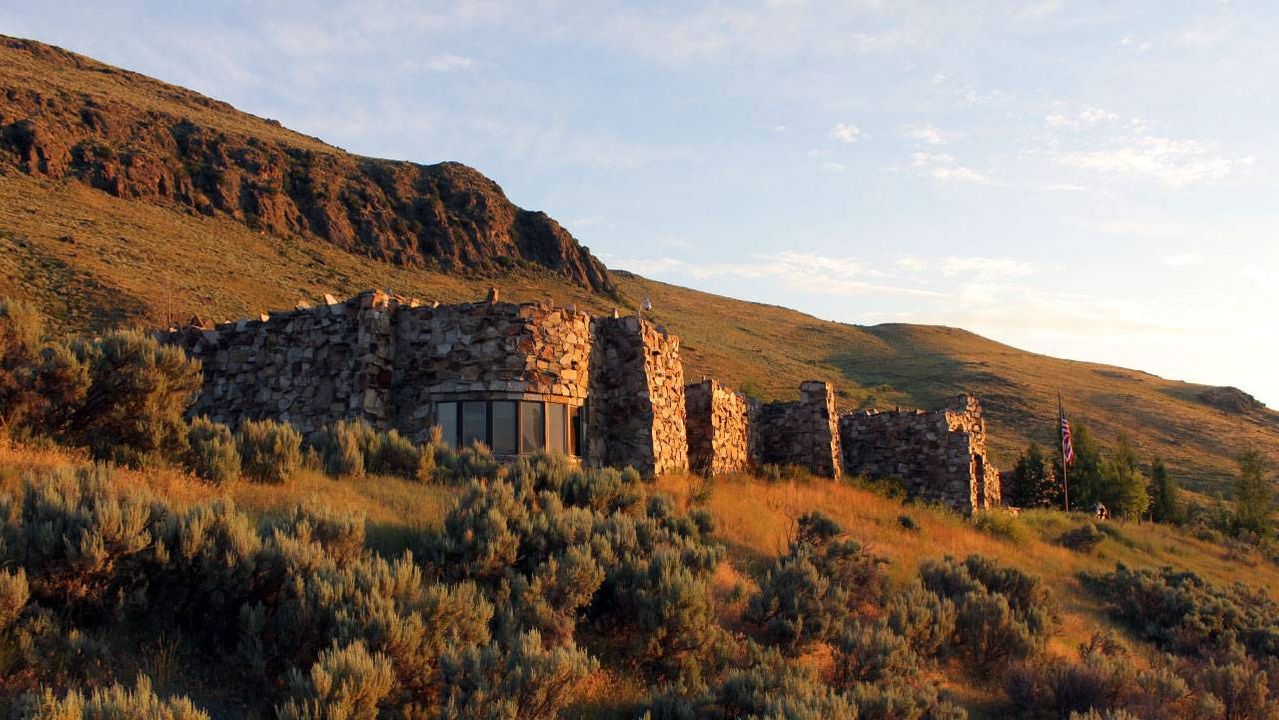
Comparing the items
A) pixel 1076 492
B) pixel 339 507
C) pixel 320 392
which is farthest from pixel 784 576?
pixel 1076 492

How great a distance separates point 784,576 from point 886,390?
60.0m

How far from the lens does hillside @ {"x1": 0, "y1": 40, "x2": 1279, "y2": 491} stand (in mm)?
36812

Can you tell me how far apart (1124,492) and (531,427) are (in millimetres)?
29814

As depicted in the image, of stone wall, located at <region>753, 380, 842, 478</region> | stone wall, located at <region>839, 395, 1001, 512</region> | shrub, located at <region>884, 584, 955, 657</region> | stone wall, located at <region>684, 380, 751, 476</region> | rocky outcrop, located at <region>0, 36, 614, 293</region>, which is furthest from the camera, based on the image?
rocky outcrop, located at <region>0, 36, 614, 293</region>

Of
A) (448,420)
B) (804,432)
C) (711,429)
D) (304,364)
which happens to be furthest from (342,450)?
(804,432)

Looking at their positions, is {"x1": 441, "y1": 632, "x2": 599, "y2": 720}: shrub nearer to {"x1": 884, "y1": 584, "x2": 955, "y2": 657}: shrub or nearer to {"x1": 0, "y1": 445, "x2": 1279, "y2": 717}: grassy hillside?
{"x1": 0, "y1": 445, "x2": 1279, "y2": 717}: grassy hillside

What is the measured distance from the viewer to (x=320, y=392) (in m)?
16.2

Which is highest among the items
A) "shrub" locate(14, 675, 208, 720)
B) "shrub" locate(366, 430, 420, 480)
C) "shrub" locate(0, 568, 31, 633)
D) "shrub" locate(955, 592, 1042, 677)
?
"shrub" locate(366, 430, 420, 480)

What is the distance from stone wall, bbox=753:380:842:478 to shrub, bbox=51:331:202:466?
52.2 feet

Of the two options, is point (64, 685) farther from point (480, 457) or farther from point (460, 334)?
point (460, 334)

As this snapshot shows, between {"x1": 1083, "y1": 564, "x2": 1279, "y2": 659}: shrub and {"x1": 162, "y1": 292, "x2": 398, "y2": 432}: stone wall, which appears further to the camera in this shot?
{"x1": 162, "y1": 292, "x2": 398, "y2": 432}: stone wall

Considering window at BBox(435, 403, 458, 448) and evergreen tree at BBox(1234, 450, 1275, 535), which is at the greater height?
window at BBox(435, 403, 458, 448)

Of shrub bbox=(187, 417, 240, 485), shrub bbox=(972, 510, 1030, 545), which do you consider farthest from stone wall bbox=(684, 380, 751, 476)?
shrub bbox=(187, 417, 240, 485)

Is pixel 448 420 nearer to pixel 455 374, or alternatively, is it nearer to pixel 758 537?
pixel 455 374
